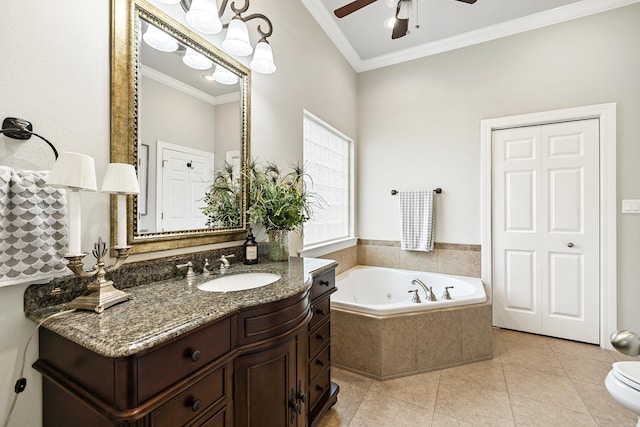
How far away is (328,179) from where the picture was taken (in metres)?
2.97

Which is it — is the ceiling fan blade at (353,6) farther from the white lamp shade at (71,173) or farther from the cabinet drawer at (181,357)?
the cabinet drawer at (181,357)

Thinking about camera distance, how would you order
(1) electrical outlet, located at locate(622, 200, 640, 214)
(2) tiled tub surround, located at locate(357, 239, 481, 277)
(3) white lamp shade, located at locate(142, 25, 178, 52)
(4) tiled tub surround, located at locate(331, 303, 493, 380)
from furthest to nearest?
(2) tiled tub surround, located at locate(357, 239, 481, 277) < (1) electrical outlet, located at locate(622, 200, 640, 214) < (4) tiled tub surround, located at locate(331, 303, 493, 380) < (3) white lamp shade, located at locate(142, 25, 178, 52)

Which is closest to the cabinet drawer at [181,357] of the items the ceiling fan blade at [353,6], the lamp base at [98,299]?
the lamp base at [98,299]

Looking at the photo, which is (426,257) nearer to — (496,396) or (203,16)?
(496,396)

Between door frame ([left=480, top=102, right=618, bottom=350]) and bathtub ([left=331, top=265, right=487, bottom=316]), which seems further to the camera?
bathtub ([left=331, top=265, right=487, bottom=316])

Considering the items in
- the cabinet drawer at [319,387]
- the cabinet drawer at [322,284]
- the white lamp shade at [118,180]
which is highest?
the white lamp shade at [118,180]

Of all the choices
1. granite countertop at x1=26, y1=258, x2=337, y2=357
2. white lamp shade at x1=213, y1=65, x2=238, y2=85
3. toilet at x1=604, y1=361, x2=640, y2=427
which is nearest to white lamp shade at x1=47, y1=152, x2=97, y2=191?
granite countertop at x1=26, y1=258, x2=337, y2=357

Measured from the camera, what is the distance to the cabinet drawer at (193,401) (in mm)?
734

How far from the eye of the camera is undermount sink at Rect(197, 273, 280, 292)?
4.28 ft

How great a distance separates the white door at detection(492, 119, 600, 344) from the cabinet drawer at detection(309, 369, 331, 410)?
2.13 meters

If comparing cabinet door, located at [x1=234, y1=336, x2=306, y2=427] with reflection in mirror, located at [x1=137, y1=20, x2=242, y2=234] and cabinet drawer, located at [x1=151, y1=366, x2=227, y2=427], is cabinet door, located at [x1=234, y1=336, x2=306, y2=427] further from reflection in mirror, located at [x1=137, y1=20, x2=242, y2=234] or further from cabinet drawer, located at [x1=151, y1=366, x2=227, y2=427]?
reflection in mirror, located at [x1=137, y1=20, x2=242, y2=234]

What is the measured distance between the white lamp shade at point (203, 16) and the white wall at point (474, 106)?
94.9 inches

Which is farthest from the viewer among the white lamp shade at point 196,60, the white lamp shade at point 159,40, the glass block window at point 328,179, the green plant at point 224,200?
the glass block window at point 328,179

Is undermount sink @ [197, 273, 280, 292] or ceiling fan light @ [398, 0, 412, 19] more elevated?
ceiling fan light @ [398, 0, 412, 19]
